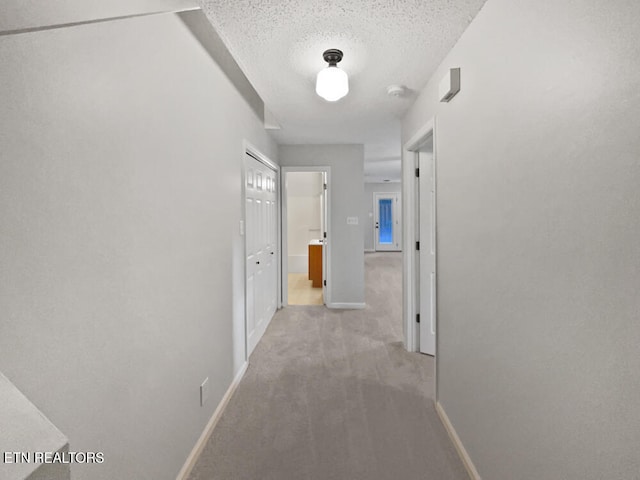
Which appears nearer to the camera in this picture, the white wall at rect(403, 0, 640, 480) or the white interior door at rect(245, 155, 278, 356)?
the white wall at rect(403, 0, 640, 480)

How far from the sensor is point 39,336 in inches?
34.6

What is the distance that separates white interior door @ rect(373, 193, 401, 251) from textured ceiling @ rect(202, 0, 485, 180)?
844 cm

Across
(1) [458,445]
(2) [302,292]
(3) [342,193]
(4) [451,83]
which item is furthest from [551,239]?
(2) [302,292]

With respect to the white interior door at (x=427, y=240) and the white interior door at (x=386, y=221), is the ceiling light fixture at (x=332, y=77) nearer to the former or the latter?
the white interior door at (x=427, y=240)

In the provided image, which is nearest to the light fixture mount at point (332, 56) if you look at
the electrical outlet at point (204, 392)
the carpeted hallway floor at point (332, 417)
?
the electrical outlet at point (204, 392)

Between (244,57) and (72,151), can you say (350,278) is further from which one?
(72,151)

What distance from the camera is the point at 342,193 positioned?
482cm

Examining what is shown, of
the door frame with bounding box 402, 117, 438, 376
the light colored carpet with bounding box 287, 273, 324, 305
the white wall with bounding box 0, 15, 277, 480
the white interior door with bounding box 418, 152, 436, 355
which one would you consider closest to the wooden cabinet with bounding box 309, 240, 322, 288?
the light colored carpet with bounding box 287, 273, 324, 305

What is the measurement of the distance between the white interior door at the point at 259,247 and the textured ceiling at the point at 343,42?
30.8 inches

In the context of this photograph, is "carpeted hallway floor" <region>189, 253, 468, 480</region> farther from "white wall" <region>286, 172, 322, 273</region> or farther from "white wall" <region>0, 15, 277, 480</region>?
"white wall" <region>286, 172, 322, 273</region>

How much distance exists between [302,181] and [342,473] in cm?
639

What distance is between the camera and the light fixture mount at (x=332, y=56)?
206 centimetres

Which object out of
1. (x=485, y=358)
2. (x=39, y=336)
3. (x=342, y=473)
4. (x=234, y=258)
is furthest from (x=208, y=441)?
(x=485, y=358)

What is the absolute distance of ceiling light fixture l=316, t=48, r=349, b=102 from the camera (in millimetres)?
2086
